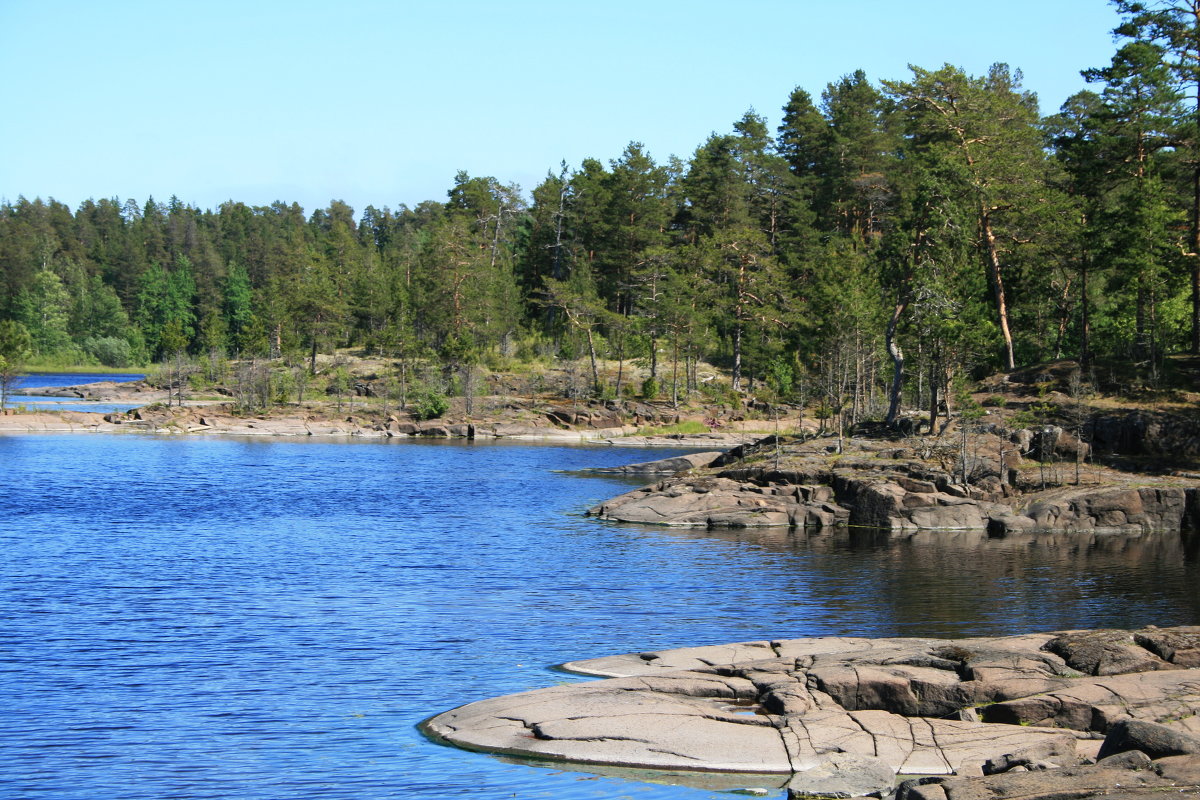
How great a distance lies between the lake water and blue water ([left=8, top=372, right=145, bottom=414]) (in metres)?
60.3

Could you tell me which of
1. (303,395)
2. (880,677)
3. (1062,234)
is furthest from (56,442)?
(880,677)

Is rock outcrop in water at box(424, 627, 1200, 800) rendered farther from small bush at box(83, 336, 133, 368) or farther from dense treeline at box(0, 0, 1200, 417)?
small bush at box(83, 336, 133, 368)

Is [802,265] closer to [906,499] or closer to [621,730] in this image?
[906,499]

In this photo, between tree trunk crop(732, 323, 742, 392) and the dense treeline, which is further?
tree trunk crop(732, 323, 742, 392)

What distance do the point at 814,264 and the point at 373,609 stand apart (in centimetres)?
8538

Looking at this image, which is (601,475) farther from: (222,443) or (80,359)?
(80,359)

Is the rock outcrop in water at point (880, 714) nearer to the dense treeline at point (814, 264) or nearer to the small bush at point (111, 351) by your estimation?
the dense treeline at point (814, 264)

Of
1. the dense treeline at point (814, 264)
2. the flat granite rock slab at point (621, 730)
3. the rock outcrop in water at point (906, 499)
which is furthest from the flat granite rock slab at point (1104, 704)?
the dense treeline at point (814, 264)

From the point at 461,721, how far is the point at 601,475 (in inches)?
2197

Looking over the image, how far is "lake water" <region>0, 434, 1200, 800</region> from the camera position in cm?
1984

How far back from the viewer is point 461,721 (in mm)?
21531

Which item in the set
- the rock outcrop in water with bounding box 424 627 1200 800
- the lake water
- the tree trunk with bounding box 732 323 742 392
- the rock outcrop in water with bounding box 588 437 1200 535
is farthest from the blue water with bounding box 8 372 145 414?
the rock outcrop in water with bounding box 424 627 1200 800

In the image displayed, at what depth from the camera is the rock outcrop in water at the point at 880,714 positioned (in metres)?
17.9

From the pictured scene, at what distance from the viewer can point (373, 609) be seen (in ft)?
109
